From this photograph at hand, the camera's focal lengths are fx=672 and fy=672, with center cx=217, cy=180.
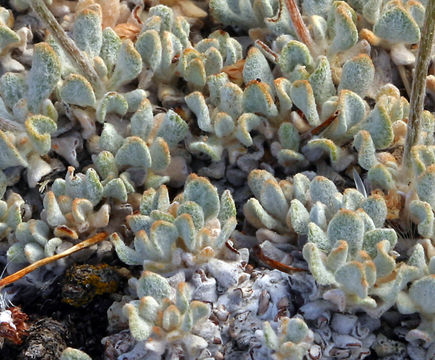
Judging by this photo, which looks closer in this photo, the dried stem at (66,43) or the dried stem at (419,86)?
the dried stem at (419,86)

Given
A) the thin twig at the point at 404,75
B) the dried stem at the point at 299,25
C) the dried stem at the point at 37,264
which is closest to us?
the dried stem at the point at 37,264

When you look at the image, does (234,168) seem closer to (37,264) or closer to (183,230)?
(183,230)

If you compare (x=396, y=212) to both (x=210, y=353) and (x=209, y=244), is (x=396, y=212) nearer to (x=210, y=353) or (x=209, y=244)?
(x=209, y=244)

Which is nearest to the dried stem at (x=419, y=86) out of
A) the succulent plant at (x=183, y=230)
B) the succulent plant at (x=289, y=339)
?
the succulent plant at (x=183, y=230)

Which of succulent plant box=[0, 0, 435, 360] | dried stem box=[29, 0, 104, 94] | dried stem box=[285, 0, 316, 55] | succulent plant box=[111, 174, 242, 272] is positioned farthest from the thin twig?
dried stem box=[29, 0, 104, 94]

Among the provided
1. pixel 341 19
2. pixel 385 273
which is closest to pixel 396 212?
pixel 385 273

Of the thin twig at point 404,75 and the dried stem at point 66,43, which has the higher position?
the dried stem at point 66,43

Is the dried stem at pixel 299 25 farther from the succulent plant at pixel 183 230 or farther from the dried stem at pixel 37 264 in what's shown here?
the dried stem at pixel 37 264
